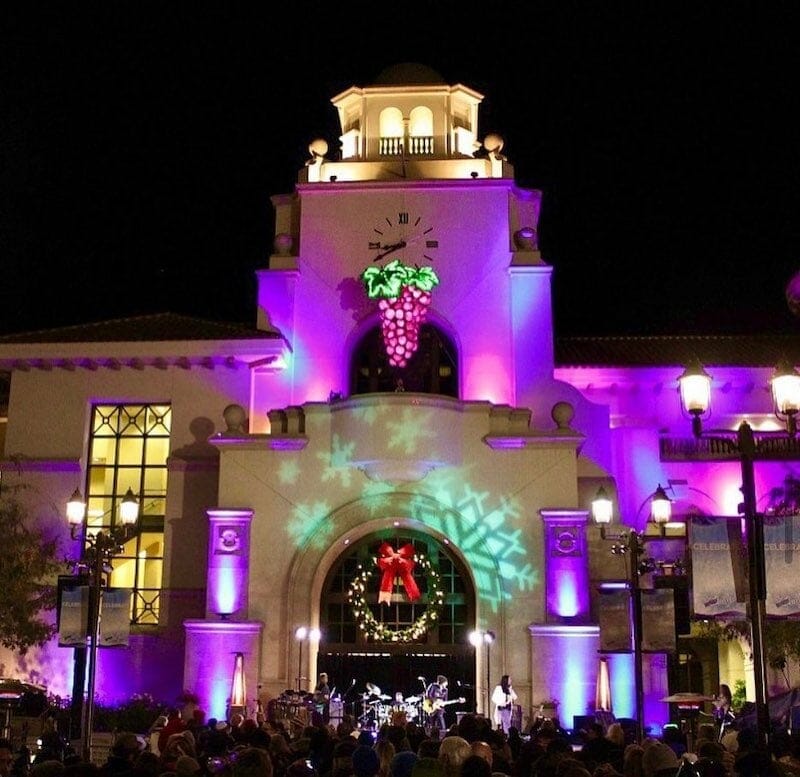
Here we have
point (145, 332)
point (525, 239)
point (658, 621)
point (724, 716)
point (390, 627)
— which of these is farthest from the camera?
point (525, 239)

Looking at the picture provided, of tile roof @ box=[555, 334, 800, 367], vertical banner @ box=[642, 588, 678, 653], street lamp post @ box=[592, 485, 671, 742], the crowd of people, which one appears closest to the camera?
the crowd of people

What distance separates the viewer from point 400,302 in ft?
105

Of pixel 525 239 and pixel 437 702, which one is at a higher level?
pixel 525 239

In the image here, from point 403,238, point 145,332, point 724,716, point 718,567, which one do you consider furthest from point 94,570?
point 403,238

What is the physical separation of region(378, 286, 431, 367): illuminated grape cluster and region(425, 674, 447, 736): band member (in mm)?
9011

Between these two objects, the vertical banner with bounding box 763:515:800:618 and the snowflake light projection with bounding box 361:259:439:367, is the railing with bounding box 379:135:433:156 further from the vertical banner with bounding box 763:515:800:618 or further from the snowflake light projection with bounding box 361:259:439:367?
the vertical banner with bounding box 763:515:800:618

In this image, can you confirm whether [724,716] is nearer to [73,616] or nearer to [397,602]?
[397,602]

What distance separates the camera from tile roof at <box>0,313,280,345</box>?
3288 centimetres

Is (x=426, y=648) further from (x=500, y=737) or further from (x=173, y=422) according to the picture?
(x=500, y=737)

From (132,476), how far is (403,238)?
10.7m

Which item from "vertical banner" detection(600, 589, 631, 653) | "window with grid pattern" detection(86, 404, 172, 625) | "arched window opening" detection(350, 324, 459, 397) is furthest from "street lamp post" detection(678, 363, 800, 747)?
"window with grid pattern" detection(86, 404, 172, 625)

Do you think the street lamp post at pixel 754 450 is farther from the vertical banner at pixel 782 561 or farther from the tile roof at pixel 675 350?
the tile roof at pixel 675 350

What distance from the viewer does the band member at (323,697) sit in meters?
26.4

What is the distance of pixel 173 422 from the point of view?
1288 inches
